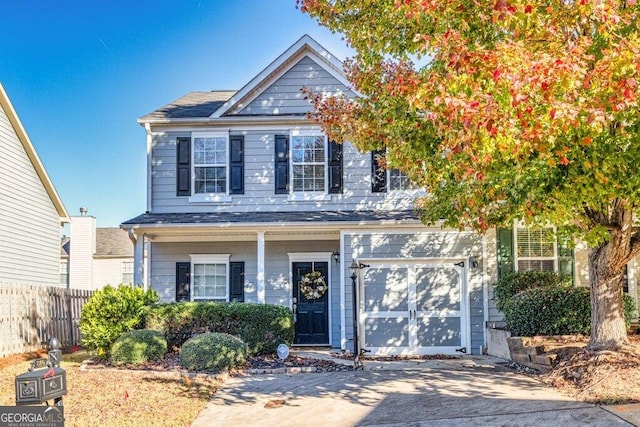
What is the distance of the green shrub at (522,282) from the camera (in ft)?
41.5

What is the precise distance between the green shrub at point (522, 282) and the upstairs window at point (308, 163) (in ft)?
15.7

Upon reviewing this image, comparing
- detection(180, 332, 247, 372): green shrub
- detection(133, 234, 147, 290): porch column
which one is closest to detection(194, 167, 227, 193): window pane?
detection(133, 234, 147, 290): porch column

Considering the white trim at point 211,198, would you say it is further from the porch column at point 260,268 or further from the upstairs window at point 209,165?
the porch column at point 260,268

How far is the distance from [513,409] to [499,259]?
258 inches

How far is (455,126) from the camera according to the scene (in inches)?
230

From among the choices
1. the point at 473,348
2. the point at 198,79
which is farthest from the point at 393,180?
the point at 198,79

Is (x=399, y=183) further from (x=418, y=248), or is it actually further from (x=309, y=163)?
(x=309, y=163)

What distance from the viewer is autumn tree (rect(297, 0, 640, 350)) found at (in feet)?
18.4

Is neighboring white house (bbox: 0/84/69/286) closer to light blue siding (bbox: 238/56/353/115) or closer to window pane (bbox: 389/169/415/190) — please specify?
light blue siding (bbox: 238/56/353/115)

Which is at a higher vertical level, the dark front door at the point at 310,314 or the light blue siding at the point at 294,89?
the light blue siding at the point at 294,89

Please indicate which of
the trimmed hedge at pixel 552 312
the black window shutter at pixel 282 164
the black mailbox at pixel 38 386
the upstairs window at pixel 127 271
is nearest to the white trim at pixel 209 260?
the black window shutter at pixel 282 164

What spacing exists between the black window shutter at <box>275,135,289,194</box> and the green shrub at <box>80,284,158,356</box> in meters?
4.39

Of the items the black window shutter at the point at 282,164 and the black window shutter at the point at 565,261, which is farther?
the black window shutter at the point at 282,164

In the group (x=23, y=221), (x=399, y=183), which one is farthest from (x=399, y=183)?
(x=23, y=221)
